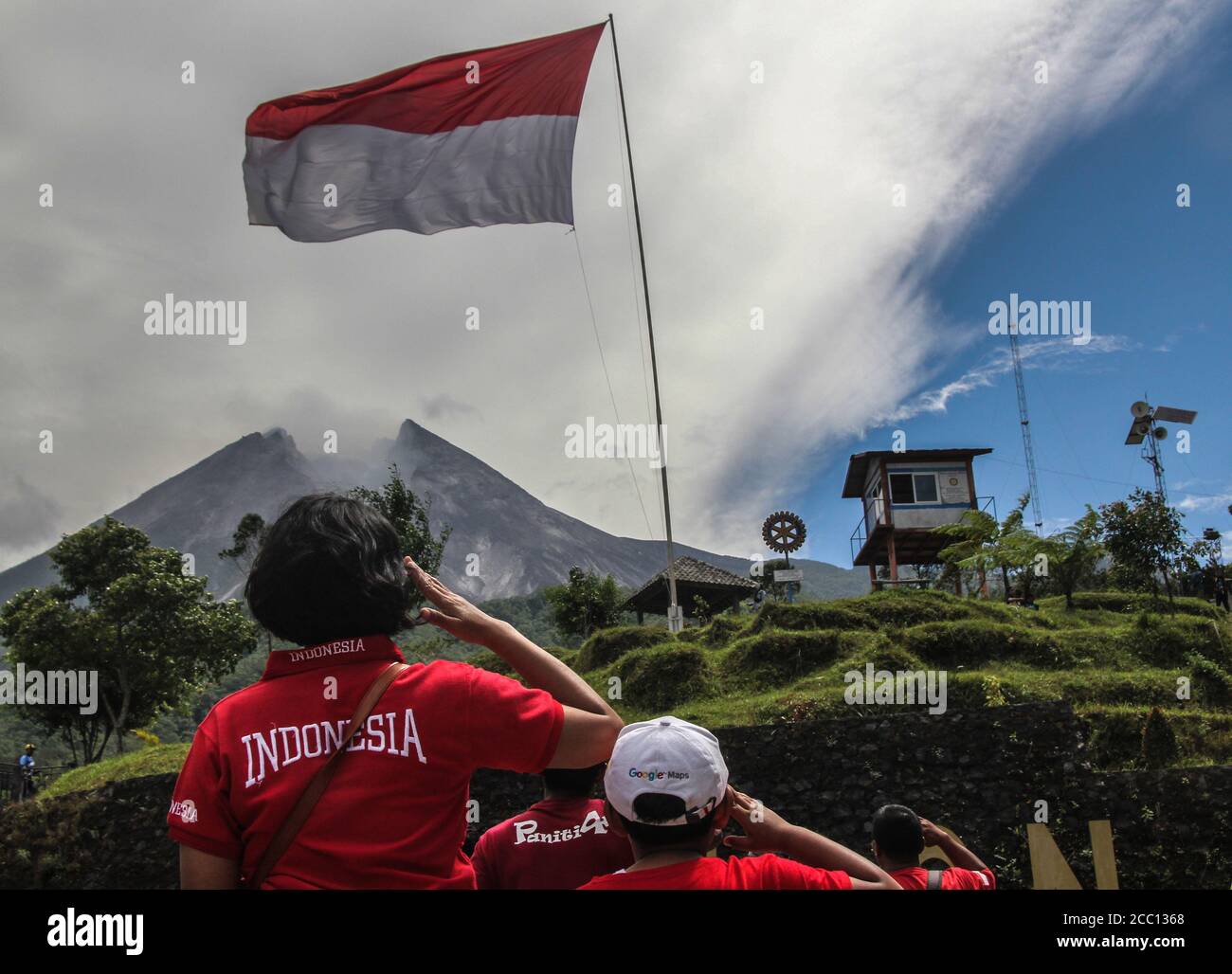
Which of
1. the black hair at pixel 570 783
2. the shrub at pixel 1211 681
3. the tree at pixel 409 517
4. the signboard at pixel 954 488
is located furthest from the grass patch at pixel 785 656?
the signboard at pixel 954 488

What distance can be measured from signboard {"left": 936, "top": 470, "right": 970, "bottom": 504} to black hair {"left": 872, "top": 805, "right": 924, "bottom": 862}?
102 ft

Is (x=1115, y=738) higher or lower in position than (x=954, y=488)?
lower

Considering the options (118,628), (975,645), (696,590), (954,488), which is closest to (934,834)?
(975,645)

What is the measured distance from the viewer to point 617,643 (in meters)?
20.0

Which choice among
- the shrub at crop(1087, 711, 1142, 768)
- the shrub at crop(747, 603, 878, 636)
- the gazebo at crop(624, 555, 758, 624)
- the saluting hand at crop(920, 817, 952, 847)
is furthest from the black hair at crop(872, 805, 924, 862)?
the gazebo at crop(624, 555, 758, 624)

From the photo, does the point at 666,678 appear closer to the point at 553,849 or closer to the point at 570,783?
the point at 570,783

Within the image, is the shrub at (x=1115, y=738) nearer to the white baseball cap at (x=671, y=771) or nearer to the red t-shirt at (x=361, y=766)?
the white baseball cap at (x=671, y=771)

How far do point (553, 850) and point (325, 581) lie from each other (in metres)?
1.73

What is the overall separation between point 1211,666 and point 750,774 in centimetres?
1061

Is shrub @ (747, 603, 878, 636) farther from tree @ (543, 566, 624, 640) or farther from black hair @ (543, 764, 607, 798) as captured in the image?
tree @ (543, 566, 624, 640)

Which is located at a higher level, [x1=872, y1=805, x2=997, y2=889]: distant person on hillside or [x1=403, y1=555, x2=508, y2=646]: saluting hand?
[x1=403, y1=555, x2=508, y2=646]: saluting hand

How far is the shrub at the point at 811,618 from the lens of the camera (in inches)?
742

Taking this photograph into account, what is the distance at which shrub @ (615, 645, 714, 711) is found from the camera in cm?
1633

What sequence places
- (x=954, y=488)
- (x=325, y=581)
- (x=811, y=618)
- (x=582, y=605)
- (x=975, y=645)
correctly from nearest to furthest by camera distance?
1. (x=325, y=581)
2. (x=975, y=645)
3. (x=811, y=618)
4. (x=954, y=488)
5. (x=582, y=605)
